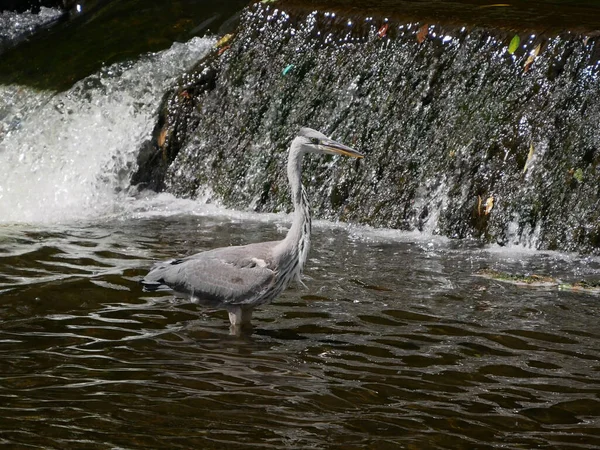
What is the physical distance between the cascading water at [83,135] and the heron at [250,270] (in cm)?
477

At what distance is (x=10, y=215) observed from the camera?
37.9 ft

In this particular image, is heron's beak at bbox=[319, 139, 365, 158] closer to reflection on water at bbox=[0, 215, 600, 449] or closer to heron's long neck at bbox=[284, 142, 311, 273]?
heron's long neck at bbox=[284, 142, 311, 273]

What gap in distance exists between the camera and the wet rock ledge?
31.7ft

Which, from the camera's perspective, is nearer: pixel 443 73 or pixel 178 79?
pixel 443 73

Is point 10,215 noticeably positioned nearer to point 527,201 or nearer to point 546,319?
point 527,201

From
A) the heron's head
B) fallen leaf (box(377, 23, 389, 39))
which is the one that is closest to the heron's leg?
the heron's head

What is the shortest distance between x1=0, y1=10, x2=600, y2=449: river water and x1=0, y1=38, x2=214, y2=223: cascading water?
1.01 metres

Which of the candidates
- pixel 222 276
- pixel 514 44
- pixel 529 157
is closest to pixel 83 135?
pixel 514 44

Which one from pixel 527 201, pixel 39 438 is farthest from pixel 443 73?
pixel 39 438

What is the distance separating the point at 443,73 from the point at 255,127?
244cm

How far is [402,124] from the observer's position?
10820 mm

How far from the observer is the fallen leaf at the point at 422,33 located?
11.1 meters

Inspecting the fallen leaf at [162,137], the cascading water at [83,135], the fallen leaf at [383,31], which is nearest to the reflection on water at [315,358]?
the cascading water at [83,135]

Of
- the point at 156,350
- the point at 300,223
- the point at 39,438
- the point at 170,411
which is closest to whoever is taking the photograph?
the point at 39,438
